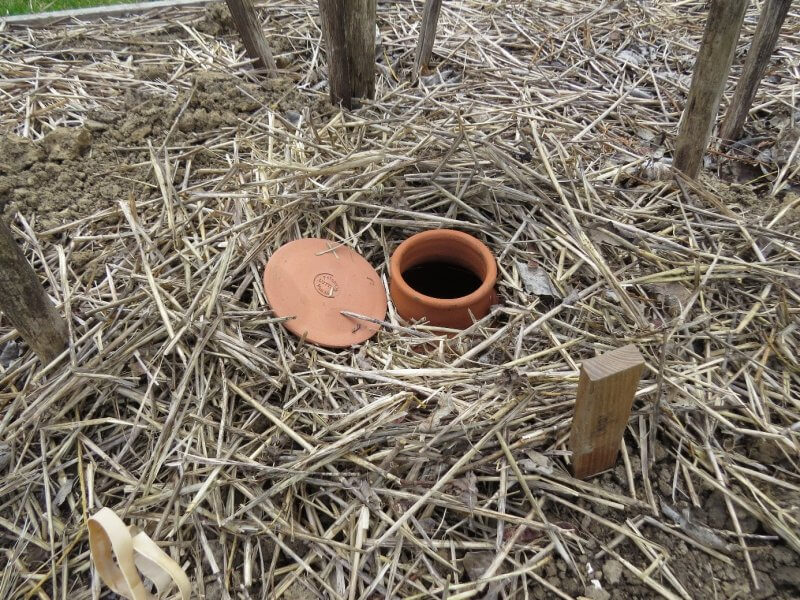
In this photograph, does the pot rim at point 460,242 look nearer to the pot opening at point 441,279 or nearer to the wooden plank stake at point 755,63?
the pot opening at point 441,279

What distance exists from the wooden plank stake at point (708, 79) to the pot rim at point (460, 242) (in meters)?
0.84

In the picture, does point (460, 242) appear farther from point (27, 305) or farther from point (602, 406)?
point (27, 305)

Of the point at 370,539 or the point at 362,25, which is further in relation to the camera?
the point at 362,25

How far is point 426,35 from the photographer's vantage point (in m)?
2.80

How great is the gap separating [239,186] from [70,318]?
75cm

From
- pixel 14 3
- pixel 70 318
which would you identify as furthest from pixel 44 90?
pixel 14 3

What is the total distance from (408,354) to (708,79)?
1.37 m

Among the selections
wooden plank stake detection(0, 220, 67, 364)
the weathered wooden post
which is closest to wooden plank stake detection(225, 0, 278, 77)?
the weathered wooden post

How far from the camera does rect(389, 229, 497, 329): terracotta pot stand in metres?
2.04

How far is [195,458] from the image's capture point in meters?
1.60

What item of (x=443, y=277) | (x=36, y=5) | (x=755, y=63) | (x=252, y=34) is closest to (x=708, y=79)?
(x=755, y=63)

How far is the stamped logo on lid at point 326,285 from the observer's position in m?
2.09

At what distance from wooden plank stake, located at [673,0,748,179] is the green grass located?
12.2 feet

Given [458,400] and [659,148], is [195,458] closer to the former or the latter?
[458,400]
